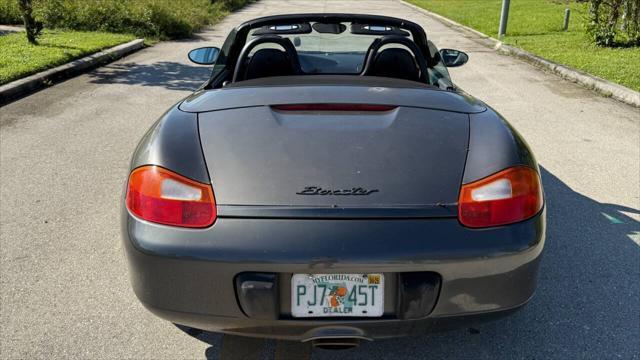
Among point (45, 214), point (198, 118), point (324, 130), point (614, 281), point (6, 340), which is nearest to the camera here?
point (324, 130)

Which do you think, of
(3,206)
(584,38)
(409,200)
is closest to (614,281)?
(409,200)

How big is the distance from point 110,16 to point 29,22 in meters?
3.91

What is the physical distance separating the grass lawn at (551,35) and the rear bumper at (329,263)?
7345 millimetres

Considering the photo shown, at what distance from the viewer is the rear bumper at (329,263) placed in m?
1.92

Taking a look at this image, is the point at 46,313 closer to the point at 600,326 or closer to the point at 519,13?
the point at 600,326

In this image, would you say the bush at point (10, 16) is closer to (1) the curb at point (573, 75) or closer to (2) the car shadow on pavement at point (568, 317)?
(1) the curb at point (573, 75)

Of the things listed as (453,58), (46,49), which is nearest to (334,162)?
(453,58)

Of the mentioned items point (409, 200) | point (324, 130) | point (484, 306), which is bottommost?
point (484, 306)

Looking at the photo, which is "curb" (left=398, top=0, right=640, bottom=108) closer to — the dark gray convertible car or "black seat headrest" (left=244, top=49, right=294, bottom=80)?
"black seat headrest" (left=244, top=49, right=294, bottom=80)

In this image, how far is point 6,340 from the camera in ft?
8.46

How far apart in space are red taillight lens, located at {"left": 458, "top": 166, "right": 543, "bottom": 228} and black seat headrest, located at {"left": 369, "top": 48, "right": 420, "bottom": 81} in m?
1.14

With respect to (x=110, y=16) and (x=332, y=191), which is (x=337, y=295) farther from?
(x=110, y=16)

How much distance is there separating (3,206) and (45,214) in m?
0.38

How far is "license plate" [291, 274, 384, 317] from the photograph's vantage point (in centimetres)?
195
